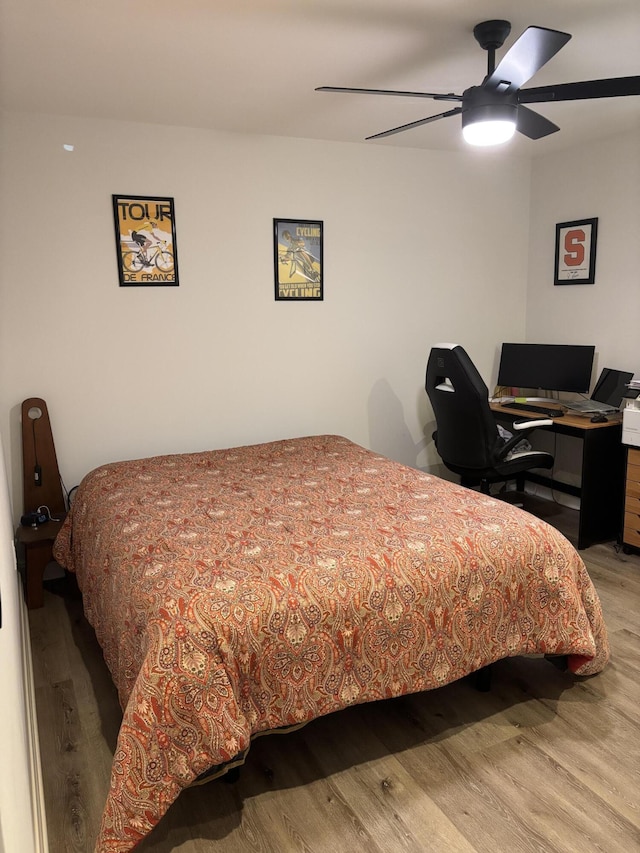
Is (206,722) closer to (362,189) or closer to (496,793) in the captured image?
(496,793)

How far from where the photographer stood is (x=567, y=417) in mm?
3898

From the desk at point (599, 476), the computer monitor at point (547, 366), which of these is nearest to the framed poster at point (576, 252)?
the computer monitor at point (547, 366)

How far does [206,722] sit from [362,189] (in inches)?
131

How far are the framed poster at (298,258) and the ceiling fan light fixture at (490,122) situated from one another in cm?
157

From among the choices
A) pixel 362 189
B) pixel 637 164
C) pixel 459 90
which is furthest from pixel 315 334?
pixel 637 164

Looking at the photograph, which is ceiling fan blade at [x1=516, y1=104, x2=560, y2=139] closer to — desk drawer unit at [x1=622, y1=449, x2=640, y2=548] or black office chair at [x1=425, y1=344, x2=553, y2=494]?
black office chair at [x1=425, y1=344, x2=553, y2=494]

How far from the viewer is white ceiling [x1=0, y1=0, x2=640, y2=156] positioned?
7.13 ft

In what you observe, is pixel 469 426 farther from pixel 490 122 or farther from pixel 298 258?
pixel 490 122

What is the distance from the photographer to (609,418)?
3803mm

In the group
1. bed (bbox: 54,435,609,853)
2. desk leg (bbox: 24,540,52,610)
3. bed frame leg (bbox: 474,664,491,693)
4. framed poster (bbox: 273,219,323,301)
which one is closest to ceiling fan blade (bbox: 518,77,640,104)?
bed (bbox: 54,435,609,853)

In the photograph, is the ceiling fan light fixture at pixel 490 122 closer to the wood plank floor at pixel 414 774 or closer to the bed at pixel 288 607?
the bed at pixel 288 607

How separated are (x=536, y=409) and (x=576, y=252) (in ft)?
3.67

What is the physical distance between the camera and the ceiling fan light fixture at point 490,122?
93.4 inches

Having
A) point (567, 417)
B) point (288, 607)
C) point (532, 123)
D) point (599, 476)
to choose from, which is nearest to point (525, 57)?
point (532, 123)
